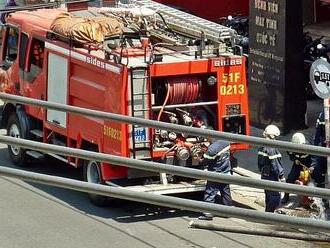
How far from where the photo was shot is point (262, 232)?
439 inches

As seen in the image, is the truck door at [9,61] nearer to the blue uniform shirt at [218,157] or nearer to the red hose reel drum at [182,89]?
the red hose reel drum at [182,89]

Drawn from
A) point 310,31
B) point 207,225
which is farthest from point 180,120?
point 310,31

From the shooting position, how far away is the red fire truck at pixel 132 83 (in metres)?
13.0

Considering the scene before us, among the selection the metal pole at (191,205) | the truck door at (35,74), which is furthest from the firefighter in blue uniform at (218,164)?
the metal pole at (191,205)

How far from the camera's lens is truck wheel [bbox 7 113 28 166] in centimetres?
1545

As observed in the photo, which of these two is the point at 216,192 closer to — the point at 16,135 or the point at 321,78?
the point at 321,78

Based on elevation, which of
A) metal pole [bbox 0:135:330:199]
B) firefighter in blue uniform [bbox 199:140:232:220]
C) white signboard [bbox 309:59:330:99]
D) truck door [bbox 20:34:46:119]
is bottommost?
firefighter in blue uniform [bbox 199:140:232:220]

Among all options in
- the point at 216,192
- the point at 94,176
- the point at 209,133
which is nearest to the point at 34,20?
the point at 94,176

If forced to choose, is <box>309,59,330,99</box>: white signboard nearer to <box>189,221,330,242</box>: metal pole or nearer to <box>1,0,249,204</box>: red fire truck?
<box>1,0,249,204</box>: red fire truck

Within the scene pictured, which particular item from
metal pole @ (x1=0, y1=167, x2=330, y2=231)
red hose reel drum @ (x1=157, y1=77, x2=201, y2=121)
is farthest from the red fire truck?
metal pole @ (x1=0, y1=167, x2=330, y2=231)

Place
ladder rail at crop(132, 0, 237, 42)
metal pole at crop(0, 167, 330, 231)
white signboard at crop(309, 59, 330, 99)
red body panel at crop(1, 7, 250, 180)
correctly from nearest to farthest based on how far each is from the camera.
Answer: metal pole at crop(0, 167, 330, 231) → white signboard at crop(309, 59, 330, 99) → red body panel at crop(1, 7, 250, 180) → ladder rail at crop(132, 0, 237, 42)

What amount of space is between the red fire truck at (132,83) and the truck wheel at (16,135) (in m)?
0.02

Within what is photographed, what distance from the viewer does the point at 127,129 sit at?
12898mm

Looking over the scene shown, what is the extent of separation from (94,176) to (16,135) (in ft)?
9.61
